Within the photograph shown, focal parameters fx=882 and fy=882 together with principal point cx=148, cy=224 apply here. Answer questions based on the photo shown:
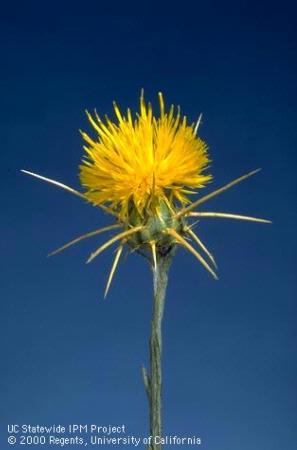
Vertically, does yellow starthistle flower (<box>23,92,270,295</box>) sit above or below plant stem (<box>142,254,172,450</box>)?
above

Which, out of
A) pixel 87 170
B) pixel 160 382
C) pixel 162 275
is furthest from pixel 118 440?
pixel 87 170

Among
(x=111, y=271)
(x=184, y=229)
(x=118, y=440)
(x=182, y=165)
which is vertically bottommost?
(x=118, y=440)

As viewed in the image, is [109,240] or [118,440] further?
[118,440]

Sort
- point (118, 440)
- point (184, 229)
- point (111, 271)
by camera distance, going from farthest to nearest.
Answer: point (118, 440), point (184, 229), point (111, 271)

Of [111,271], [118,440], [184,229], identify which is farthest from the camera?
[118,440]

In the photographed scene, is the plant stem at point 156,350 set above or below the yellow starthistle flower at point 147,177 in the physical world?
below

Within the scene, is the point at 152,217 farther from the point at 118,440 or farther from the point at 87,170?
the point at 118,440

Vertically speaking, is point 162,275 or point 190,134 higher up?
point 190,134
